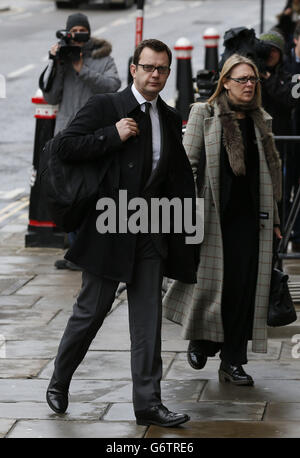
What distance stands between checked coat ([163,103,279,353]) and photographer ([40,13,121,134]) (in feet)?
10.3

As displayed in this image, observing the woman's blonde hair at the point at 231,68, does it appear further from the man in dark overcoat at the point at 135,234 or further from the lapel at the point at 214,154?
the man in dark overcoat at the point at 135,234

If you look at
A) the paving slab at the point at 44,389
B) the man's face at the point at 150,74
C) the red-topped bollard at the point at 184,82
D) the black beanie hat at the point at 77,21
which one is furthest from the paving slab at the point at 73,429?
the red-topped bollard at the point at 184,82

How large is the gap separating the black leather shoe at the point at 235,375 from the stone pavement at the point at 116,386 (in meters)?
0.04

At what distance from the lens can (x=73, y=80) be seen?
981cm

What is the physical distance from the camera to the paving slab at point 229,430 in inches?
223

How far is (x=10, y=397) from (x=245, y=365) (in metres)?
1.49

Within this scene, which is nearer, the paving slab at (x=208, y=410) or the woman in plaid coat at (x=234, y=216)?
the paving slab at (x=208, y=410)

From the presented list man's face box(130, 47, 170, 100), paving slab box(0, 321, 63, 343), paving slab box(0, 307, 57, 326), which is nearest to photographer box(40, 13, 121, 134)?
paving slab box(0, 307, 57, 326)

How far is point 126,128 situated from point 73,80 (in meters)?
4.11

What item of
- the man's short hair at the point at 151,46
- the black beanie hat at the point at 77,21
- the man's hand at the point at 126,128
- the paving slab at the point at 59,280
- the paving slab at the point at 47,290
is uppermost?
the black beanie hat at the point at 77,21

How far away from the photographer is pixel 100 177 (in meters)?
5.88

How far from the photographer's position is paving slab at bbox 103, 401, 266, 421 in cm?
599

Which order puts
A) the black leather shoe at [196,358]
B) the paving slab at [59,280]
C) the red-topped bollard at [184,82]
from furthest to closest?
the red-topped bollard at [184,82] < the paving slab at [59,280] < the black leather shoe at [196,358]
